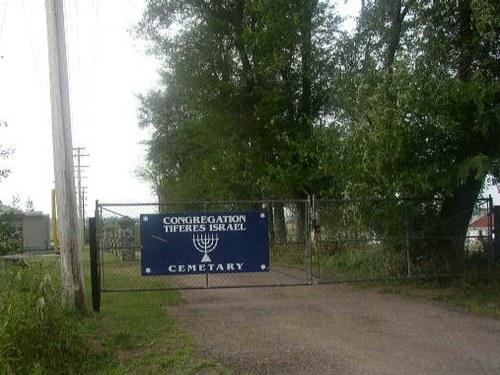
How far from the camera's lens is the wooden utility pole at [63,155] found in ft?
34.0

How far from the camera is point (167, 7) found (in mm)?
21844

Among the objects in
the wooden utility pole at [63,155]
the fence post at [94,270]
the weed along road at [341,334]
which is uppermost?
the wooden utility pole at [63,155]

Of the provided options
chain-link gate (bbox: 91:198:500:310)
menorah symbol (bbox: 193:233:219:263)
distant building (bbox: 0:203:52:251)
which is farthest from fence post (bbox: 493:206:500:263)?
distant building (bbox: 0:203:52:251)

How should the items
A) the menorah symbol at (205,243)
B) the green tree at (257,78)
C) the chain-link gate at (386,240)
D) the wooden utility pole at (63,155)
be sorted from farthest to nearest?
the green tree at (257,78)
the chain-link gate at (386,240)
the menorah symbol at (205,243)
the wooden utility pole at (63,155)

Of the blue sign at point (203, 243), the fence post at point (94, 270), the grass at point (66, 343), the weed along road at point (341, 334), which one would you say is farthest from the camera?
the blue sign at point (203, 243)

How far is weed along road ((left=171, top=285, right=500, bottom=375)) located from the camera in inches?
277

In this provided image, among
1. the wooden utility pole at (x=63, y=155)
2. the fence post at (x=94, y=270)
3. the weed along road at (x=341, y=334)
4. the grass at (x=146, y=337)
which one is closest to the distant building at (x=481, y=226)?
the weed along road at (x=341, y=334)

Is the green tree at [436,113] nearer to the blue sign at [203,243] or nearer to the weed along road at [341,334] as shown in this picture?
the weed along road at [341,334]

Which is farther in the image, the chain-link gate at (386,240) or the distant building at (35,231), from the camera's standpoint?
the distant building at (35,231)

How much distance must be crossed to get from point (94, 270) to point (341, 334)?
15.1ft

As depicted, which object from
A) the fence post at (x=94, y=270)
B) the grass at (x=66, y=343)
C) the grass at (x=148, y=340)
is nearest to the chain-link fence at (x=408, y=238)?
the grass at (x=148, y=340)

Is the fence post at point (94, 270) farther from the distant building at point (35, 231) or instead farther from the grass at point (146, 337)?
the distant building at point (35, 231)

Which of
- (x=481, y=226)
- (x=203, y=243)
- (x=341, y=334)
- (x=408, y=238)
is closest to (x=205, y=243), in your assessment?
(x=203, y=243)

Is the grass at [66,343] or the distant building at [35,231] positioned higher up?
the distant building at [35,231]
